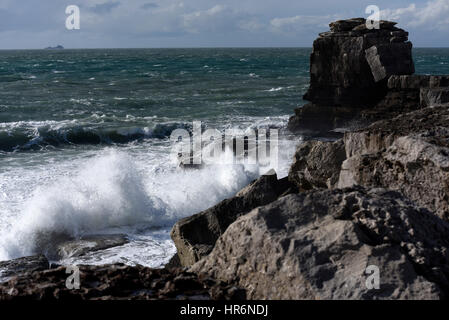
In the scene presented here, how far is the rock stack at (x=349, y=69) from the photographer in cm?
1470

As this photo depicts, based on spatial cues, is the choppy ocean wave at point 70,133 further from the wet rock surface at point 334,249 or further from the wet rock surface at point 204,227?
the wet rock surface at point 334,249

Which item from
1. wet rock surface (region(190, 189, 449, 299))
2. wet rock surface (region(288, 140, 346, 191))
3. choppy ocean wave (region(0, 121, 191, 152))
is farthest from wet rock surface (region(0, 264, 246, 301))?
choppy ocean wave (region(0, 121, 191, 152))

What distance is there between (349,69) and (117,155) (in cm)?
747

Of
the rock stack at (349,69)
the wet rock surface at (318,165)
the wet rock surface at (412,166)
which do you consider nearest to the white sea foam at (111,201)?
the wet rock surface at (318,165)

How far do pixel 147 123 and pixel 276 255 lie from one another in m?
17.9

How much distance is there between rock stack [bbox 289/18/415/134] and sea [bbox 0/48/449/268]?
1260mm

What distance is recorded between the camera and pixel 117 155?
11695mm

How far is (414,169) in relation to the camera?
4117 mm

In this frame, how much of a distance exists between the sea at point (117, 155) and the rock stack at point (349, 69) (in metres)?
1.26

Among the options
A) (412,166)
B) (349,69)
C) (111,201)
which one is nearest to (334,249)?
(412,166)

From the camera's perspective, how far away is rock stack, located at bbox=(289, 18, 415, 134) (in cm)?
1470

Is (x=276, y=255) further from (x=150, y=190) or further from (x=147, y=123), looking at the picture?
(x=147, y=123)

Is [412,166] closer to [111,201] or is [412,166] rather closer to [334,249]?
[334,249]

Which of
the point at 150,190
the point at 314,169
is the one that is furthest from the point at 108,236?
the point at 314,169
